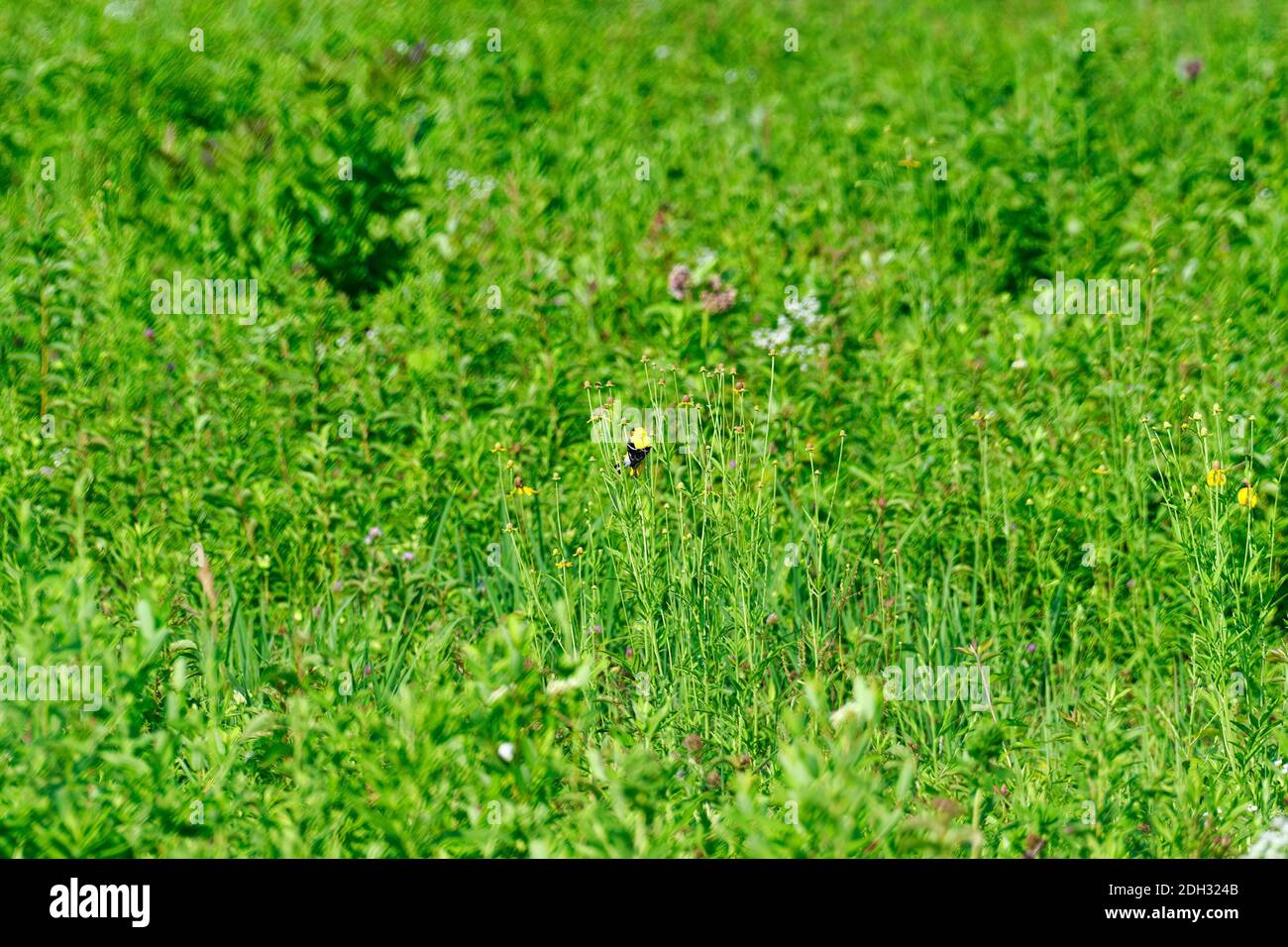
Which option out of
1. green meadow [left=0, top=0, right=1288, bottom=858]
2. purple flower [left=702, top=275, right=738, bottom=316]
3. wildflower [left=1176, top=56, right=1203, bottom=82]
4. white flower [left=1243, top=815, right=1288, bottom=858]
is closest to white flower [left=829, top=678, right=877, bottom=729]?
green meadow [left=0, top=0, right=1288, bottom=858]

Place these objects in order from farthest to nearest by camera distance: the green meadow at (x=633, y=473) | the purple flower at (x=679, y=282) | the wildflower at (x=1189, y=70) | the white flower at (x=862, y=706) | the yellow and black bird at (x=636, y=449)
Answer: the wildflower at (x=1189, y=70), the purple flower at (x=679, y=282), the yellow and black bird at (x=636, y=449), the green meadow at (x=633, y=473), the white flower at (x=862, y=706)

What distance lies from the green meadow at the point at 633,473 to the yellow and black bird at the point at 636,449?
0.23 feet

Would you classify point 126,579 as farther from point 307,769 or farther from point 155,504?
point 307,769

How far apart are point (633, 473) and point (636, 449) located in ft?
0.54

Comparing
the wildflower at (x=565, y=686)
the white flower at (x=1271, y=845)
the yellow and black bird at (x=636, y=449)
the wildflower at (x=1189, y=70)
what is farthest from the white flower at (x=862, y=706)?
Answer: the wildflower at (x=1189, y=70)

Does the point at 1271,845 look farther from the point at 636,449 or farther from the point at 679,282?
the point at 679,282

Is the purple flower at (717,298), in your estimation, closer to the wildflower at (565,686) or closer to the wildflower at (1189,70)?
the wildflower at (565,686)

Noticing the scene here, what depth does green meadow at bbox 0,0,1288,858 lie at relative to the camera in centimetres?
275

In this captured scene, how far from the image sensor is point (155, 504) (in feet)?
14.5

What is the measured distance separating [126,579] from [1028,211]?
14.5ft

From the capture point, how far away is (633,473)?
362 centimetres

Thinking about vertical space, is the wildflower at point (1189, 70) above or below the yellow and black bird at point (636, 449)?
above

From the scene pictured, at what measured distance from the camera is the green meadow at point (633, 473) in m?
2.75

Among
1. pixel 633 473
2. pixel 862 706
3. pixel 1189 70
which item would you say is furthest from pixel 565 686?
pixel 1189 70
